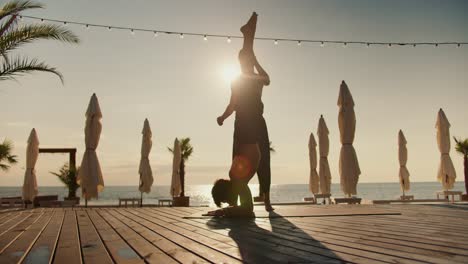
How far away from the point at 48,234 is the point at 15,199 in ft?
42.3

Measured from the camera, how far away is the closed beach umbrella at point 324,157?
14328mm

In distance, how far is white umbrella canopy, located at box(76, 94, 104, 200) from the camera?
1141cm

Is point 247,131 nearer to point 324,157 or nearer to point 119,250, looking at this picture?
point 119,250

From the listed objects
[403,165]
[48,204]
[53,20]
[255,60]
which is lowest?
[48,204]

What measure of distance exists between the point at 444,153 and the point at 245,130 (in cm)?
1191

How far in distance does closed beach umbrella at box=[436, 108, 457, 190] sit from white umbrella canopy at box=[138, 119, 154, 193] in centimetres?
1184

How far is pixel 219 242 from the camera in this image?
10.2ft

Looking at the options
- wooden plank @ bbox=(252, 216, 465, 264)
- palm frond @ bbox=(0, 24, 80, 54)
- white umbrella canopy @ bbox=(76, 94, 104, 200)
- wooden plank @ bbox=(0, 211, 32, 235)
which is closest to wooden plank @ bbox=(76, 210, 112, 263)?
wooden plank @ bbox=(0, 211, 32, 235)

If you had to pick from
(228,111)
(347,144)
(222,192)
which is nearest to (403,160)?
(347,144)

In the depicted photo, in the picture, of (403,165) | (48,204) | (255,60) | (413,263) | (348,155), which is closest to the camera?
(413,263)

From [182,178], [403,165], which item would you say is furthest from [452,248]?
[182,178]

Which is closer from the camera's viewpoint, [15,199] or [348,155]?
[348,155]

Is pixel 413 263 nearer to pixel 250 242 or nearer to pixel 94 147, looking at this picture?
pixel 250 242

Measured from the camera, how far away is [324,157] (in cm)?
1459
